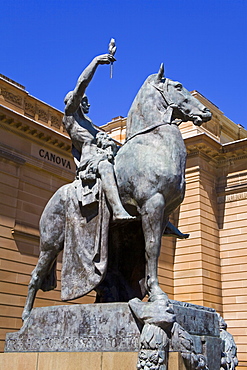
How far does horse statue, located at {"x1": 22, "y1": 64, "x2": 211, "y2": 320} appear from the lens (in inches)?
193

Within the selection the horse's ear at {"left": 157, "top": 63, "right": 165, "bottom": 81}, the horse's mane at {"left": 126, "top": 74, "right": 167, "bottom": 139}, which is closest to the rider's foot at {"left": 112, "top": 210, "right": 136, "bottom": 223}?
the horse's mane at {"left": 126, "top": 74, "right": 167, "bottom": 139}

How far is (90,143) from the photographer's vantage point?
611 cm

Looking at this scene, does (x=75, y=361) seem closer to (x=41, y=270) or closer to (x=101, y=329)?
(x=101, y=329)

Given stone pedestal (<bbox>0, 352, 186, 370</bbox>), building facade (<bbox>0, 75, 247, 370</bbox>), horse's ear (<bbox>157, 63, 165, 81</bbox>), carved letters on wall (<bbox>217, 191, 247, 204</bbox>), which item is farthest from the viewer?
carved letters on wall (<bbox>217, 191, 247, 204</bbox>)

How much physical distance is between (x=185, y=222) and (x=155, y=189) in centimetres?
1851

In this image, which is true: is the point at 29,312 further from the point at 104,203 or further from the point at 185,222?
the point at 185,222

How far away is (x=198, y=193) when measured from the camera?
74.9 ft

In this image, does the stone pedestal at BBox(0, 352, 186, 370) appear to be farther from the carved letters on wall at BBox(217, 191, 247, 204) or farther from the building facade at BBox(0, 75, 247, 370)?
the carved letters on wall at BBox(217, 191, 247, 204)

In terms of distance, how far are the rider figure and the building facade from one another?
10526mm

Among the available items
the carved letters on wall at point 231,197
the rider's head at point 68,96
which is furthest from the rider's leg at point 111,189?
the carved letters on wall at point 231,197

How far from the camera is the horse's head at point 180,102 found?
5406mm

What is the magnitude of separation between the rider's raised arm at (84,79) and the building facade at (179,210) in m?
10.7

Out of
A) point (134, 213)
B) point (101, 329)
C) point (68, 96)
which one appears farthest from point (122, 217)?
point (68, 96)

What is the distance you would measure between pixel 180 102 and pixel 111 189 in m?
1.27
